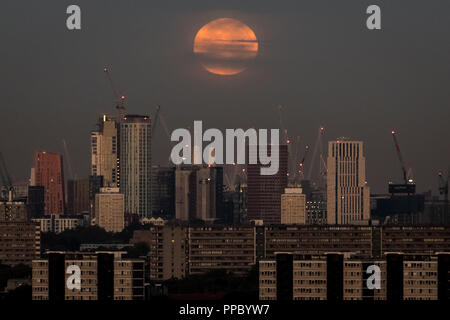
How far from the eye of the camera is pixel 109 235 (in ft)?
453

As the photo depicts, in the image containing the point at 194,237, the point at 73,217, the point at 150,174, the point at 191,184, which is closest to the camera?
the point at 194,237

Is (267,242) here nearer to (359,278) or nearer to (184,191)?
(359,278)

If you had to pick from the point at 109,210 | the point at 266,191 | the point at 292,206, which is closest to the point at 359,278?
the point at 292,206

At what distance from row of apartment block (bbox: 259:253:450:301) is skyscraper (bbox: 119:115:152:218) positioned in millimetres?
123238

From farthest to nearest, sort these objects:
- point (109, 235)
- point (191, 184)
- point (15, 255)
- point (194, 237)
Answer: point (191, 184) < point (109, 235) < point (15, 255) < point (194, 237)

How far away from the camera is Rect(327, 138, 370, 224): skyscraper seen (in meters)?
175

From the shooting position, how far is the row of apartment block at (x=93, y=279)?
6209cm

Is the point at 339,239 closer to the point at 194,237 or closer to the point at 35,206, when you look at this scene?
the point at 194,237

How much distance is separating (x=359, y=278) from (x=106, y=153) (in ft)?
441

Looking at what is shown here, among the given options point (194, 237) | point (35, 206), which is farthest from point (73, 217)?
point (194, 237)

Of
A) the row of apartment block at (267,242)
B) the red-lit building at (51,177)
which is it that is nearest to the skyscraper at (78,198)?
the red-lit building at (51,177)

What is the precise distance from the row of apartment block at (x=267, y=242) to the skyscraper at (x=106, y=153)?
289 ft

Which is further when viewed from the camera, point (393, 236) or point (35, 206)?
point (35, 206)

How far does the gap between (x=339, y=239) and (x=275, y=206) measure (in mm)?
64904
